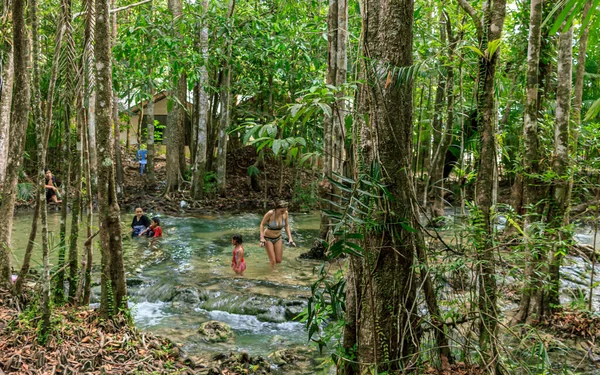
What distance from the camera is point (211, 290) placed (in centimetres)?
830

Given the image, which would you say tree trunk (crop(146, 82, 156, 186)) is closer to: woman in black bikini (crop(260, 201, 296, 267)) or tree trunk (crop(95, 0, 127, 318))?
woman in black bikini (crop(260, 201, 296, 267))

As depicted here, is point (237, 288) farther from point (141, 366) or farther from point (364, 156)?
point (364, 156)

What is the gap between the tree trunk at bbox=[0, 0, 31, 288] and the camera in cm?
585

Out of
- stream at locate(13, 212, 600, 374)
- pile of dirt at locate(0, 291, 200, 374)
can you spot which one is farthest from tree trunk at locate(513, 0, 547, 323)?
pile of dirt at locate(0, 291, 200, 374)

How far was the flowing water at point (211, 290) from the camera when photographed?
6.73 m

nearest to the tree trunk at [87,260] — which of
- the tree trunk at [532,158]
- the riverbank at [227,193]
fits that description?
the tree trunk at [532,158]

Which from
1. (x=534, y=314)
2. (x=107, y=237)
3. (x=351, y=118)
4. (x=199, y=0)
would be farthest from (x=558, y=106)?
(x=199, y=0)

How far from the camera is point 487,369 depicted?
3455mm

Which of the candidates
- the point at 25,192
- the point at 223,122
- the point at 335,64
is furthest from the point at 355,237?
the point at 223,122

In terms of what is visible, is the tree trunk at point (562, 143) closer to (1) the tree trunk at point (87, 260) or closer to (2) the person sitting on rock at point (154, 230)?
(1) the tree trunk at point (87, 260)

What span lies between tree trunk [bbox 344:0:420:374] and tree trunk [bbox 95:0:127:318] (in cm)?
289

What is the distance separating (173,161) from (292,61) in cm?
640

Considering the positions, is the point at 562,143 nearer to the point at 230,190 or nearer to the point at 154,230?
the point at 154,230

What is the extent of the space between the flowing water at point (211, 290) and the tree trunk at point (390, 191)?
9.45ft
